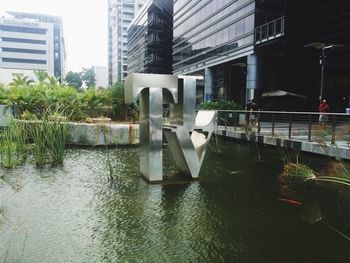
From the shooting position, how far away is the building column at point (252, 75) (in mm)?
26203

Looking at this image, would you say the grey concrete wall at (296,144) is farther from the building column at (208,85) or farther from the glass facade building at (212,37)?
the building column at (208,85)

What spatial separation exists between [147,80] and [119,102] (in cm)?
817

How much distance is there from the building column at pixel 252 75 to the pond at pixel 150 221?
20238mm

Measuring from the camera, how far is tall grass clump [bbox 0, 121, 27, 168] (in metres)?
6.99

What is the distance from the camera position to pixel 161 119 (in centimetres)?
614

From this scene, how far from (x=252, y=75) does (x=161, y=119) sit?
2142cm

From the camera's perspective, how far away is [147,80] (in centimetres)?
593

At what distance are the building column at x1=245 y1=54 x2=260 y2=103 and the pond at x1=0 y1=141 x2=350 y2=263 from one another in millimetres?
20238

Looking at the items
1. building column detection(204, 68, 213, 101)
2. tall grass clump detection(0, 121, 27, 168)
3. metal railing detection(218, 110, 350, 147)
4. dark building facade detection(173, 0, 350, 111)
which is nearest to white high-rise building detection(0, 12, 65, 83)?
building column detection(204, 68, 213, 101)

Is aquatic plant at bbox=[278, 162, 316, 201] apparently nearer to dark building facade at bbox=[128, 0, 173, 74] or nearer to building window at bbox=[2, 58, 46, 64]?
dark building facade at bbox=[128, 0, 173, 74]

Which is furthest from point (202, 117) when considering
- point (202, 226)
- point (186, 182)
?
point (202, 226)

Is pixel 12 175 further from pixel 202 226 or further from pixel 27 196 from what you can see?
pixel 202 226

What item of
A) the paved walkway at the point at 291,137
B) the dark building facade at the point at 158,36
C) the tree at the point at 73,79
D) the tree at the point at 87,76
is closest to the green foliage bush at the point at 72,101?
the paved walkway at the point at 291,137

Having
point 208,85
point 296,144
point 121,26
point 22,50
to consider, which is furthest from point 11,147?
point 121,26
